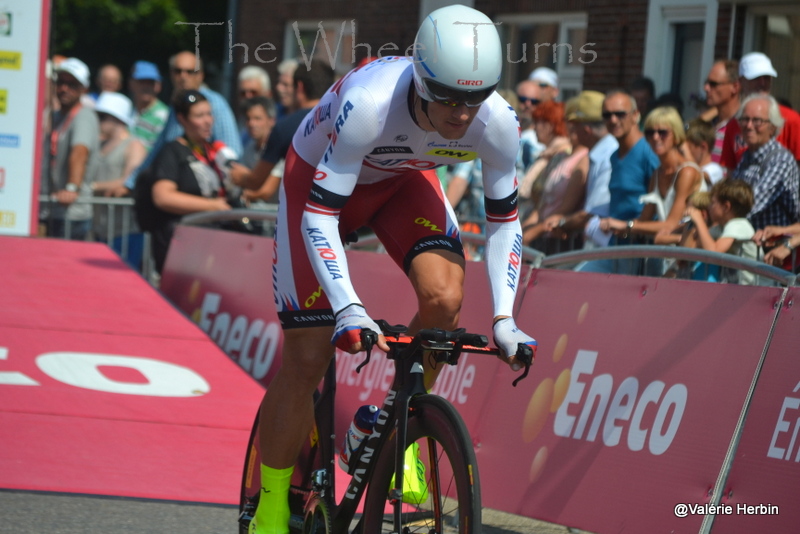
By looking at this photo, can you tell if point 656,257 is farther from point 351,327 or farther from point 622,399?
point 351,327

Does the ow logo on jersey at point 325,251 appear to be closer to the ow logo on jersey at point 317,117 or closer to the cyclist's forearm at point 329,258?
the cyclist's forearm at point 329,258

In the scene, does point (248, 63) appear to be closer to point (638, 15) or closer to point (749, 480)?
point (638, 15)

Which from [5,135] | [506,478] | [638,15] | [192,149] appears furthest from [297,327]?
[638,15]

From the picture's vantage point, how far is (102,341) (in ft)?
25.6

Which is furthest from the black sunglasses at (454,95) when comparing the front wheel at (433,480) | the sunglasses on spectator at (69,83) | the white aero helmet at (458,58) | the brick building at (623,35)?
the sunglasses on spectator at (69,83)

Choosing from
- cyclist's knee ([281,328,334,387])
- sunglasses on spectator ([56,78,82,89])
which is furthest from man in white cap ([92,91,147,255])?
cyclist's knee ([281,328,334,387])

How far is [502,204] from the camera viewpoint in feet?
13.9

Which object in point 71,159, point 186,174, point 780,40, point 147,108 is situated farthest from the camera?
point 147,108

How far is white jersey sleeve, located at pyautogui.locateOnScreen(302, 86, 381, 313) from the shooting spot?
395cm

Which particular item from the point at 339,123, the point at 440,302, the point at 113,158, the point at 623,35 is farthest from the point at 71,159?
the point at 440,302

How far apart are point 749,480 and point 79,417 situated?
3.82 metres

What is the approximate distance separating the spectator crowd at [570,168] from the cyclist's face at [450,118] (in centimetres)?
213

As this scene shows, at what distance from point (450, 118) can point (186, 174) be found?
5.79 m

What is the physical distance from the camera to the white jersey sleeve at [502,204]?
4.12 metres
